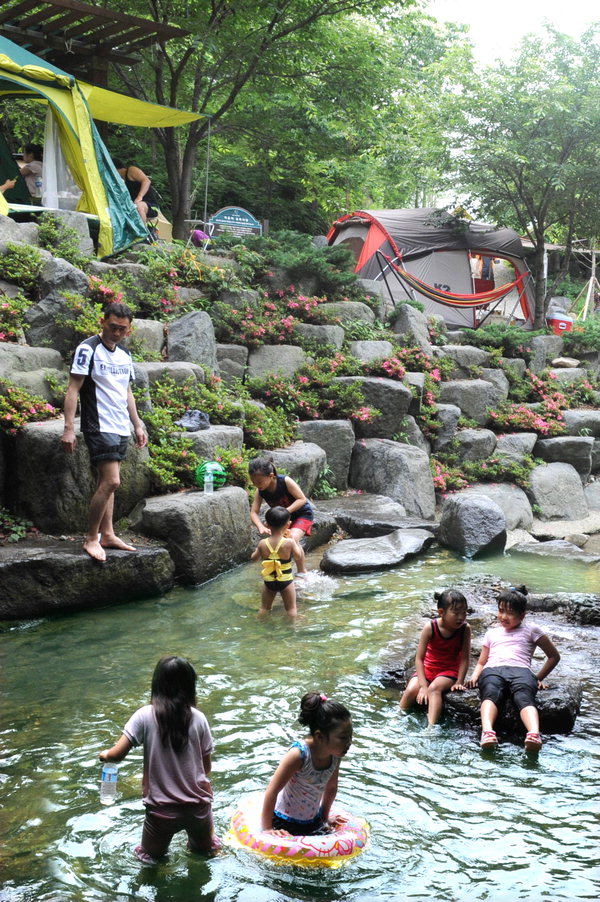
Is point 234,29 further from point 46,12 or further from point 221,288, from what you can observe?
point 221,288

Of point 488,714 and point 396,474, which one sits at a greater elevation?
point 396,474

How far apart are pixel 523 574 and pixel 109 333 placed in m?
6.05

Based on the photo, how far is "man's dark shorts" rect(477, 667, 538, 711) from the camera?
518 cm

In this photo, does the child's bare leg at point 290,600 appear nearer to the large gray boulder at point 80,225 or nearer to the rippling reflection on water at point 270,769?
the rippling reflection on water at point 270,769

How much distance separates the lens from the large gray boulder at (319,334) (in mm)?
14778

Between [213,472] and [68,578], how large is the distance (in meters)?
2.37

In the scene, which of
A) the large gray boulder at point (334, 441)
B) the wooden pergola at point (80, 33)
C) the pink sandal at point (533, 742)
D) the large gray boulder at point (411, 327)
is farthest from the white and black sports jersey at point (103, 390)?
the large gray boulder at point (411, 327)

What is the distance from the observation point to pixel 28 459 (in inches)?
307

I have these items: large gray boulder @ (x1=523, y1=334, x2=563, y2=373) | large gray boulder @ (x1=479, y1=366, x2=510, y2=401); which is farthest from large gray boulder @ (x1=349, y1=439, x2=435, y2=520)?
large gray boulder @ (x1=523, y1=334, x2=563, y2=373)

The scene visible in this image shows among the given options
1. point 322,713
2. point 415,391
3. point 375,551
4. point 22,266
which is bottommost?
point 375,551

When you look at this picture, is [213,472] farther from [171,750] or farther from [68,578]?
[171,750]

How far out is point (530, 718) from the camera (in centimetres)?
500

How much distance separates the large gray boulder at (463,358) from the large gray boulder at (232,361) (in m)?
5.50

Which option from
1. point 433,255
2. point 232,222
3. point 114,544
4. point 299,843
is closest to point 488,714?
point 299,843
